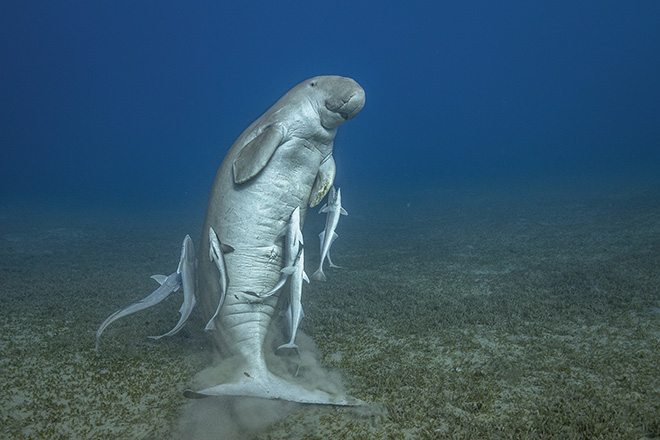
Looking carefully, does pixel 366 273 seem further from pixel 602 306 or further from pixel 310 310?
pixel 602 306

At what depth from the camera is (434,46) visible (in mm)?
152250

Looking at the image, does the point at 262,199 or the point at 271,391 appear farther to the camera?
the point at 262,199

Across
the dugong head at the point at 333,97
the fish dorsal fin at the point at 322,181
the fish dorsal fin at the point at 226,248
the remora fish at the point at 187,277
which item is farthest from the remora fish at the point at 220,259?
the dugong head at the point at 333,97

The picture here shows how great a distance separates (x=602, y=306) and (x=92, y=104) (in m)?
160

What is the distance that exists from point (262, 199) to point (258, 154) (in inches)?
14.2

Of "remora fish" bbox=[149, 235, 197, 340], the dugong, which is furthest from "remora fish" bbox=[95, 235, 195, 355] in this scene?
the dugong

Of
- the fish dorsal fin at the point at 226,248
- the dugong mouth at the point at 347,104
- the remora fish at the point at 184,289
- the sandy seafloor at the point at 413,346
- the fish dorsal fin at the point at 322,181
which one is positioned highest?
the dugong mouth at the point at 347,104

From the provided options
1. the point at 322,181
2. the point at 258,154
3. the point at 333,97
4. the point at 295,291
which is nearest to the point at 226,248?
the point at 295,291

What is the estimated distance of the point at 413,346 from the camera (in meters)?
3.89

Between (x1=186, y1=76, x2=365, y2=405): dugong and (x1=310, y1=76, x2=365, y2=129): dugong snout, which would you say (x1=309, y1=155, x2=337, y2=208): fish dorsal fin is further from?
(x1=310, y1=76, x2=365, y2=129): dugong snout

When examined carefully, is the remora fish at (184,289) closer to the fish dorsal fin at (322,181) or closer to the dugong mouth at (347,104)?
the fish dorsal fin at (322,181)

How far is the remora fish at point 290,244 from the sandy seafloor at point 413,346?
0.95m

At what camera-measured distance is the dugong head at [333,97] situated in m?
2.88

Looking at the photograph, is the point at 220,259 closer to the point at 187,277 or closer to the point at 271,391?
the point at 187,277
